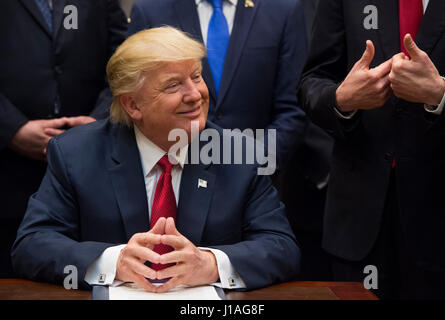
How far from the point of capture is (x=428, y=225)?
2.57 meters

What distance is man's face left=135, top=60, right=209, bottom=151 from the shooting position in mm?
2423

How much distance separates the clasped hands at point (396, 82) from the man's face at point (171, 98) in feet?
1.75

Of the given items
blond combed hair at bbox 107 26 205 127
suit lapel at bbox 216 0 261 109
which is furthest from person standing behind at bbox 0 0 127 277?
blond combed hair at bbox 107 26 205 127

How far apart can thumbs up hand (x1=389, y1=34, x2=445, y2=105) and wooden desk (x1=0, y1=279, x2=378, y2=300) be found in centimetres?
66

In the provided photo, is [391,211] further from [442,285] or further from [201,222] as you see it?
[201,222]

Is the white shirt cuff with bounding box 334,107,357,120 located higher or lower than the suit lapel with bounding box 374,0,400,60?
lower

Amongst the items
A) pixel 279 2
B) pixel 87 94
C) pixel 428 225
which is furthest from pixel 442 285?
pixel 87 94

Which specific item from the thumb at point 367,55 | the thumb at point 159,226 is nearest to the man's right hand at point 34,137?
the thumb at point 159,226

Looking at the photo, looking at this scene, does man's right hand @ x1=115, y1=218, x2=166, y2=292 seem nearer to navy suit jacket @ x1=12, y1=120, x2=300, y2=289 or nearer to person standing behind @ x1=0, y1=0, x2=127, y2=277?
navy suit jacket @ x1=12, y1=120, x2=300, y2=289

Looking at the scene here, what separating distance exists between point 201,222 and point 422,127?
0.87 metres

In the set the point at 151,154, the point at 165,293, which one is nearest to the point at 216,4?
the point at 151,154

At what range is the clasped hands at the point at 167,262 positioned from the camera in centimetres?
205

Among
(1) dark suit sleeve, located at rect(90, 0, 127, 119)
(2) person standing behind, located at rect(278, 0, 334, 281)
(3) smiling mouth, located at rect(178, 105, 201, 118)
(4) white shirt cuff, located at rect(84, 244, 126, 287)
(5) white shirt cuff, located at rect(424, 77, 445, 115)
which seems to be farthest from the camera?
(2) person standing behind, located at rect(278, 0, 334, 281)

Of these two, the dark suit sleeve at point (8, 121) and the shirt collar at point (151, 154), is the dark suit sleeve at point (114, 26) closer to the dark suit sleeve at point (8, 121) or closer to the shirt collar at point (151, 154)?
the dark suit sleeve at point (8, 121)
